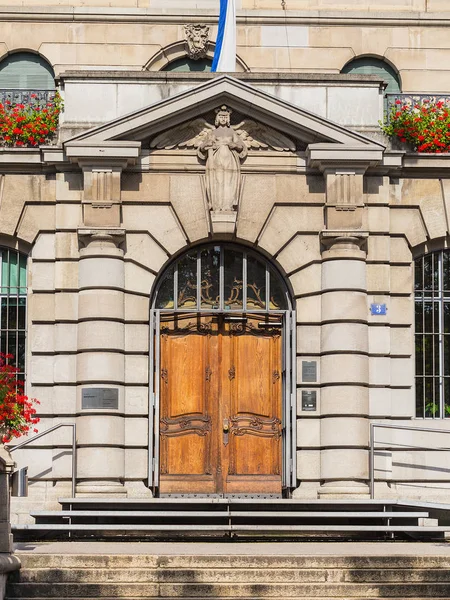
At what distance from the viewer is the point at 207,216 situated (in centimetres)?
2572

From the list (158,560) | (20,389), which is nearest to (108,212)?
(20,389)

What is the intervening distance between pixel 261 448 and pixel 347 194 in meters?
4.40

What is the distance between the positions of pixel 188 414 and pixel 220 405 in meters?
0.54

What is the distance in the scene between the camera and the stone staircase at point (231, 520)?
75.6 ft

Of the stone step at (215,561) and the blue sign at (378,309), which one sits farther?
the blue sign at (378,309)

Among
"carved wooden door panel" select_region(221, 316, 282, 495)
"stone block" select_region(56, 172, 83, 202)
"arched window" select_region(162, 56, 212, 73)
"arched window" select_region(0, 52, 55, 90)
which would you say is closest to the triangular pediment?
"stone block" select_region(56, 172, 83, 202)

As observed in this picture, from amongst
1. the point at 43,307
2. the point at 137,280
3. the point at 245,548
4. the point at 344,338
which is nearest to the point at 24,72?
the point at 43,307

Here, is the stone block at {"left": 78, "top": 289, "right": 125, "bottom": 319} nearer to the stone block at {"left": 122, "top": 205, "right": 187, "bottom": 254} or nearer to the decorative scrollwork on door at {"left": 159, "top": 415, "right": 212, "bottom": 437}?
the stone block at {"left": 122, "top": 205, "right": 187, "bottom": 254}

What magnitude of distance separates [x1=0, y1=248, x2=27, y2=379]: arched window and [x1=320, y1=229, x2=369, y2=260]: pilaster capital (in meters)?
5.12

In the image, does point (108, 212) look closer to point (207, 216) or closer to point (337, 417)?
point (207, 216)

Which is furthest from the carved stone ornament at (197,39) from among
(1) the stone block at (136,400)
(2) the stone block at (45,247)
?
(1) the stone block at (136,400)

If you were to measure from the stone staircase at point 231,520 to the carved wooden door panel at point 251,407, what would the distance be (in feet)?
4.62

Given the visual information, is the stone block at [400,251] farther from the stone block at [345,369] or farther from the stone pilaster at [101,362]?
the stone pilaster at [101,362]

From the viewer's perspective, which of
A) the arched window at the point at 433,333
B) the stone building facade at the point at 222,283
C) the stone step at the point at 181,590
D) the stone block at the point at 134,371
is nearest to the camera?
the stone step at the point at 181,590
